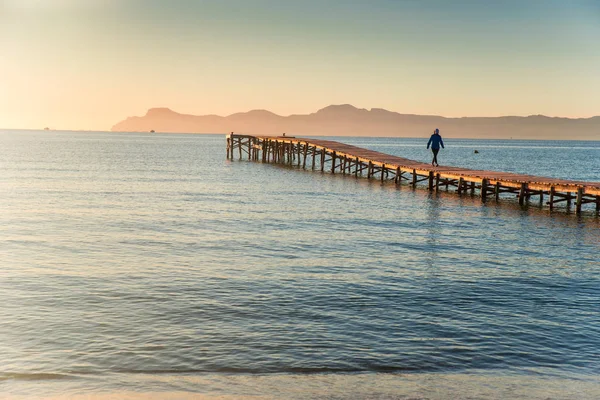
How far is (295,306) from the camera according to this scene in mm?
13641

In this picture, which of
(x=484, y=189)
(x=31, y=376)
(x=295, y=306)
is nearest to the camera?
(x=31, y=376)

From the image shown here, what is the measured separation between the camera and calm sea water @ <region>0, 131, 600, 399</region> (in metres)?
9.77

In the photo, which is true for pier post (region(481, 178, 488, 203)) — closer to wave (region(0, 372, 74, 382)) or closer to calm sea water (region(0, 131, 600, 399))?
calm sea water (region(0, 131, 600, 399))

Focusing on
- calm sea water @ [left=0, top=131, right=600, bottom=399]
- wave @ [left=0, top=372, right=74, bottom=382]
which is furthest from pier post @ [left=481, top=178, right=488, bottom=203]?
wave @ [left=0, top=372, right=74, bottom=382]

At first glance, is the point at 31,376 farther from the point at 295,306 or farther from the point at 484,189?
the point at 484,189

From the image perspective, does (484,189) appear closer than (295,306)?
No

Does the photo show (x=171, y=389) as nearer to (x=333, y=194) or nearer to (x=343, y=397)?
(x=343, y=397)

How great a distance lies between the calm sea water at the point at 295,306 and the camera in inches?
385

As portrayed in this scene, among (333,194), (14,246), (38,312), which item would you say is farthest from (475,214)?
(38,312)

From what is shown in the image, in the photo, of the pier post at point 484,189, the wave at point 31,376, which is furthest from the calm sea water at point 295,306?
the pier post at point 484,189

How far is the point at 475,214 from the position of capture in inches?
1206

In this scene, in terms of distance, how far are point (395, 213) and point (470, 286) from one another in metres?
14.7

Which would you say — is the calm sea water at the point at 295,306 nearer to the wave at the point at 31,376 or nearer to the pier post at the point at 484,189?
the wave at the point at 31,376

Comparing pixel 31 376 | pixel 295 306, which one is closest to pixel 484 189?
pixel 295 306
